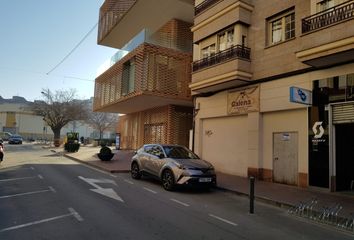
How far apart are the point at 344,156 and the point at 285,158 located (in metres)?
2.36

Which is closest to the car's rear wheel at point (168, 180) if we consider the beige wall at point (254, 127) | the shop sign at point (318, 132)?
the beige wall at point (254, 127)

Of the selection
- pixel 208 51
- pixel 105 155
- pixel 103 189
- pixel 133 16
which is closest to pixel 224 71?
pixel 208 51

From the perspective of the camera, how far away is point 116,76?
28.1 m

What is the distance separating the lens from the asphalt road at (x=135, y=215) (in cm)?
675

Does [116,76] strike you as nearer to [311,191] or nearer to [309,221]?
[311,191]

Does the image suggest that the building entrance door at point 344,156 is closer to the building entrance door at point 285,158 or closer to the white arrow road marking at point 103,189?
the building entrance door at point 285,158

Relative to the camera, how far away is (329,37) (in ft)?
37.9

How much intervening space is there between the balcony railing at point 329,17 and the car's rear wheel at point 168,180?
7.03m

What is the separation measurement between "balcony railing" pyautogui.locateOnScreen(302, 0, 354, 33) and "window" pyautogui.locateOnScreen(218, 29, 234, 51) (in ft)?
15.2

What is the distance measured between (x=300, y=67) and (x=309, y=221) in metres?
6.91

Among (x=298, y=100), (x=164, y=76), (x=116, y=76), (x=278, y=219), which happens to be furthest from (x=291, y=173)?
(x=116, y=76)

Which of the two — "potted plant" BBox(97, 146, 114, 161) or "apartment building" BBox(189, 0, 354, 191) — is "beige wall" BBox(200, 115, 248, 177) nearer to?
"apartment building" BBox(189, 0, 354, 191)

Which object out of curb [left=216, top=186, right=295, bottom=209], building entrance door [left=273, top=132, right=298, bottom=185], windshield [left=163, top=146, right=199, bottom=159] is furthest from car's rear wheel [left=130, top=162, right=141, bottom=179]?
building entrance door [left=273, top=132, right=298, bottom=185]

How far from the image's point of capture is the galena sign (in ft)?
52.2
